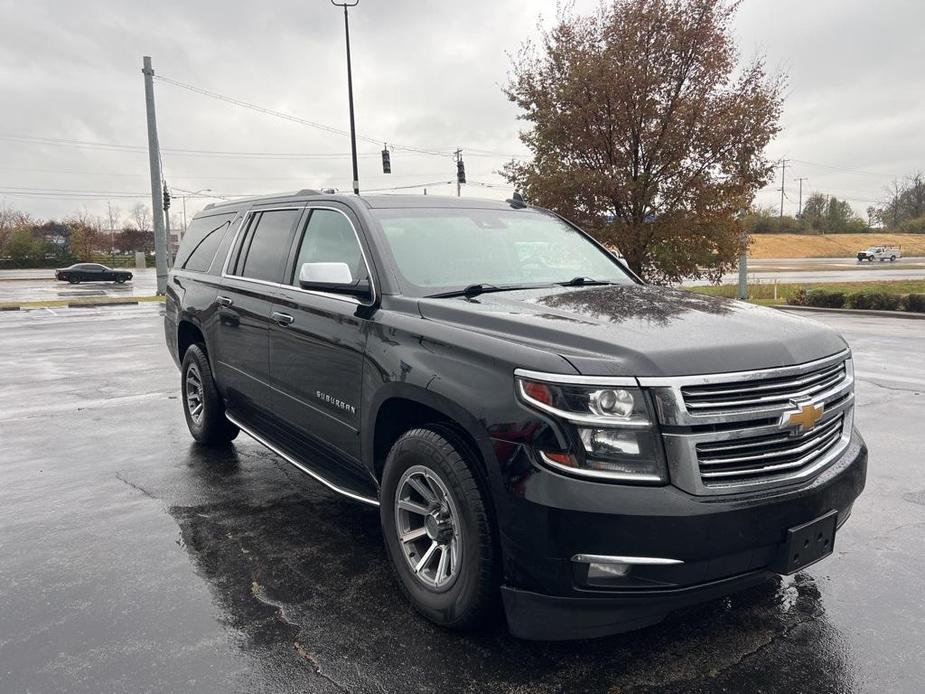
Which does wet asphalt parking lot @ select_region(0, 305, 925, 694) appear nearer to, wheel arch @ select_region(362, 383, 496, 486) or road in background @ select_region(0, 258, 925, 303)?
wheel arch @ select_region(362, 383, 496, 486)

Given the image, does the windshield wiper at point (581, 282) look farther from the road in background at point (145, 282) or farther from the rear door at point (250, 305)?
the road in background at point (145, 282)

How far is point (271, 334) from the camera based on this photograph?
448cm

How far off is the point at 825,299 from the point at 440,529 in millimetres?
20061

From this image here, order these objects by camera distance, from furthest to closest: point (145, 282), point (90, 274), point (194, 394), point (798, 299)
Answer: point (145, 282) < point (90, 274) < point (798, 299) < point (194, 394)

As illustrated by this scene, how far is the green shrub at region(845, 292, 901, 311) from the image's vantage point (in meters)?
18.5

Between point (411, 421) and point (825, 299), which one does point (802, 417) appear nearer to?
point (411, 421)

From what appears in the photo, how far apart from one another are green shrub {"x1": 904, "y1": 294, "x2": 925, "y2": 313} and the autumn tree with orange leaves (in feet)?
26.9

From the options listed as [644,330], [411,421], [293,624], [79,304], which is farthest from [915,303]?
[79,304]

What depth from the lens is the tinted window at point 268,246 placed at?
464cm

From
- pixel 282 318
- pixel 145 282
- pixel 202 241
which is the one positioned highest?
pixel 202 241

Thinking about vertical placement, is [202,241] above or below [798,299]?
above

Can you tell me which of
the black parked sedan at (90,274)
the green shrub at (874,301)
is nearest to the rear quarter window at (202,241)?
the green shrub at (874,301)

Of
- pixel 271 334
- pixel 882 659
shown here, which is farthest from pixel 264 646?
pixel 882 659

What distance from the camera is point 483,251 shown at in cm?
409
